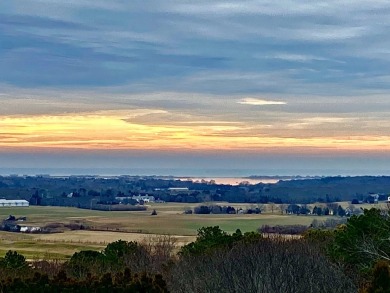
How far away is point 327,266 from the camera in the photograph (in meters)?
30.8

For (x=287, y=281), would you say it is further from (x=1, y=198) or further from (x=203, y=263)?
(x=1, y=198)

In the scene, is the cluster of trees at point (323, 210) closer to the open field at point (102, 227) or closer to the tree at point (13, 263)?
the open field at point (102, 227)

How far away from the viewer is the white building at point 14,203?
6423 inches

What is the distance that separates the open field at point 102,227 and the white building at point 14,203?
2204 centimetres

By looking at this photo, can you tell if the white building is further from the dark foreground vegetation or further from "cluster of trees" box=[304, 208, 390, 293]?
"cluster of trees" box=[304, 208, 390, 293]

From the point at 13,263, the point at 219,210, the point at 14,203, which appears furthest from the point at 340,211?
the point at 14,203

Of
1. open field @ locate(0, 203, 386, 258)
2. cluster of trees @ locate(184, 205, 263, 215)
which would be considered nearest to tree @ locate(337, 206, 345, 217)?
open field @ locate(0, 203, 386, 258)

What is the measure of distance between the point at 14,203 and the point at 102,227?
229 feet

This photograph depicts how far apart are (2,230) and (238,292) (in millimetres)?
91199

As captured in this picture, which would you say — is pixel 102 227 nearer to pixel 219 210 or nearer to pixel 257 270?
pixel 219 210

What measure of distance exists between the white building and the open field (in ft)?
72.3

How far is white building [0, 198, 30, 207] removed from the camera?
163 metres

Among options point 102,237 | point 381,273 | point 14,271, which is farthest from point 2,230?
point 381,273

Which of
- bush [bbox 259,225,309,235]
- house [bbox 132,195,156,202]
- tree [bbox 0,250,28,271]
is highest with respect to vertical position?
house [bbox 132,195,156,202]
